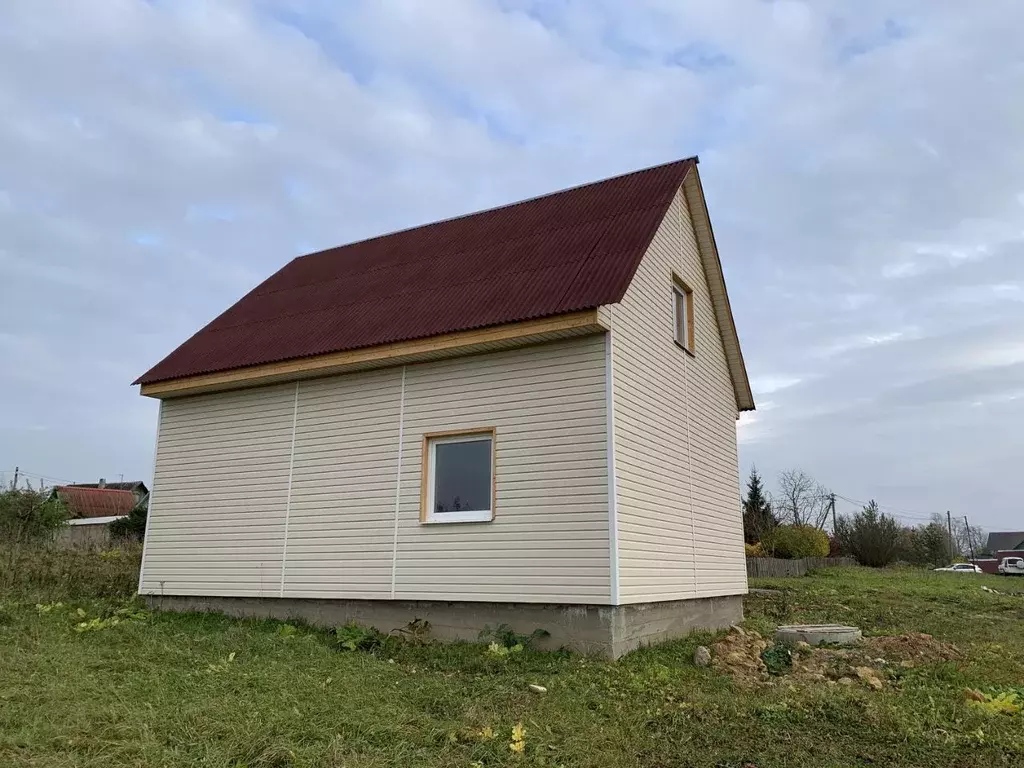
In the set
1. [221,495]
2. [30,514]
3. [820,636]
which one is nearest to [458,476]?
[221,495]

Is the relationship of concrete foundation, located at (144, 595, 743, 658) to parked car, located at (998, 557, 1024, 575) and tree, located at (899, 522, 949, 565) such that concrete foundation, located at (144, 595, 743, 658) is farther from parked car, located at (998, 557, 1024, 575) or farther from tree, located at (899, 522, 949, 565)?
parked car, located at (998, 557, 1024, 575)

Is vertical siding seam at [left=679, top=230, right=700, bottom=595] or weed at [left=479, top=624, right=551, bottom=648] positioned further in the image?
vertical siding seam at [left=679, top=230, right=700, bottom=595]

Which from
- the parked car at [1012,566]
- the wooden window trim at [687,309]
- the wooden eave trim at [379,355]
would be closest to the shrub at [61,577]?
the wooden eave trim at [379,355]

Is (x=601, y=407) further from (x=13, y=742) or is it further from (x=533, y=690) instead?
(x=13, y=742)

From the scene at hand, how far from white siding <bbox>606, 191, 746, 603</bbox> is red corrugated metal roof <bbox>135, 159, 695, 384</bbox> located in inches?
22.1

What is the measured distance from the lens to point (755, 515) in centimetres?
3978

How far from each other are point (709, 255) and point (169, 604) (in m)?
10.8

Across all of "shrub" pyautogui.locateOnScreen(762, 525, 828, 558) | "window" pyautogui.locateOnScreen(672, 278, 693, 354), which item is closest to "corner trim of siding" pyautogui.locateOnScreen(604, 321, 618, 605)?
"window" pyautogui.locateOnScreen(672, 278, 693, 354)

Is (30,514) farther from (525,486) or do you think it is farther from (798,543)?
(798,543)

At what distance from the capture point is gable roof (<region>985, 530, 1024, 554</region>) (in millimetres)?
87312

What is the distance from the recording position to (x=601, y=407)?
30.4 ft

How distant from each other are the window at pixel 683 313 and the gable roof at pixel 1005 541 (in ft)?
300

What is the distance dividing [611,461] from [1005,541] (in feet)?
332

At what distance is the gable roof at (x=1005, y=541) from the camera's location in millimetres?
87312
